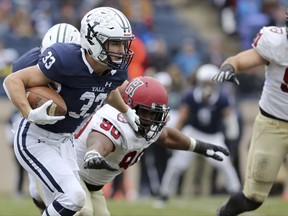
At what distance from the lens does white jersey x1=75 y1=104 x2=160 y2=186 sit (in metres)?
5.46

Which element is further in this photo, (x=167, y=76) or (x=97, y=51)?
(x=167, y=76)

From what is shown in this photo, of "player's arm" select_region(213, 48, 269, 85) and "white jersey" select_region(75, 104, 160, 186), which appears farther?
"player's arm" select_region(213, 48, 269, 85)

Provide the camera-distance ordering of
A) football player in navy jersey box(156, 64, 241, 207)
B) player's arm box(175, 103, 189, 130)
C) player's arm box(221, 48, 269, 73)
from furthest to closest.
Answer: football player in navy jersey box(156, 64, 241, 207)
player's arm box(175, 103, 189, 130)
player's arm box(221, 48, 269, 73)

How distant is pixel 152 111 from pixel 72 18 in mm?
8053

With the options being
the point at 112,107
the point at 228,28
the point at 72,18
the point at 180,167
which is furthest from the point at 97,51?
the point at 228,28

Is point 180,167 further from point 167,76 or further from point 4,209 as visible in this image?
point 4,209

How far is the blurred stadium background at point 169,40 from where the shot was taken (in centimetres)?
1198

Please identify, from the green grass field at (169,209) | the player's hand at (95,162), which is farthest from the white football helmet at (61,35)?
the green grass field at (169,209)

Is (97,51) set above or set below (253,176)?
above

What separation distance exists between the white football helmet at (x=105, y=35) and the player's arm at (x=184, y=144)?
0.79 meters

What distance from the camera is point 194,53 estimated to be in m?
13.7

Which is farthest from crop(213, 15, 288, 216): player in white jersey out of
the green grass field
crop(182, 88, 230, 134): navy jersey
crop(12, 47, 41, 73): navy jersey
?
crop(182, 88, 230, 134): navy jersey

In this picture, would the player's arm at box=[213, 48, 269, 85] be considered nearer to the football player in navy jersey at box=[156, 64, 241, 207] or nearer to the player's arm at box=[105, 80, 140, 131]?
the player's arm at box=[105, 80, 140, 131]

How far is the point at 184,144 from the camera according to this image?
19.6ft
